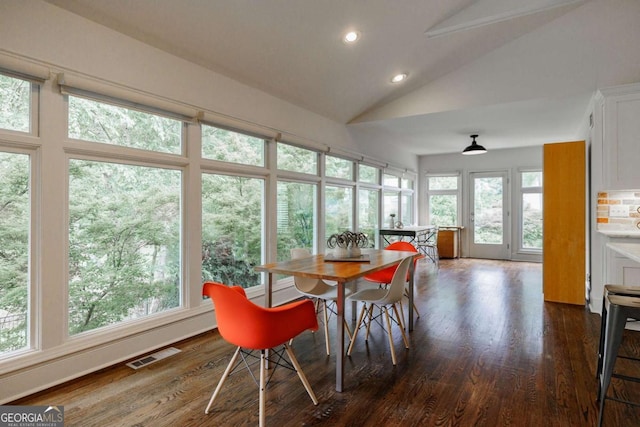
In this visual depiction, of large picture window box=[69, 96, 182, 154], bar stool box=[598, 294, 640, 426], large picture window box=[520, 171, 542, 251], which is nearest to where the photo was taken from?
bar stool box=[598, 294, 640, 426]

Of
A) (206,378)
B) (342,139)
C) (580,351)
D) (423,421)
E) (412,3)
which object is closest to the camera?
(423,421)

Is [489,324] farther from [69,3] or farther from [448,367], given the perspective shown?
[69,3]

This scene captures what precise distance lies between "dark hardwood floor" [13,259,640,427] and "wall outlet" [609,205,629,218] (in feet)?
4.59

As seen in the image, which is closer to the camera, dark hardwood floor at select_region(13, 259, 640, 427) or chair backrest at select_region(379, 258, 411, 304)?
dark hardwood floor at select_region(13, 259, 640, 427)

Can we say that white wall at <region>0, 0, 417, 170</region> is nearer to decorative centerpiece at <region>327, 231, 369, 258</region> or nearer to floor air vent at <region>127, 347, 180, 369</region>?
decorative centerpiece at <region>327, 231, 369, 258</region>

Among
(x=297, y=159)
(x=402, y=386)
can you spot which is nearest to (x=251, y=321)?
(x=402, y=386)

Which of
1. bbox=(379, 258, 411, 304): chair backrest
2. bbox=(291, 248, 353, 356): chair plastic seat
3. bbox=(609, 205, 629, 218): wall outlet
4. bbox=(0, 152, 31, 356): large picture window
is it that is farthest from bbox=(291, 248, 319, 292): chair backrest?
bbox=(609, 205, 629, 218): wall outlet

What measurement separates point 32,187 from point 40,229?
0.91 ft

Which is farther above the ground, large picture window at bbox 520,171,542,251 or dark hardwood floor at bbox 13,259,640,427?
large picture window at bbox 520,171,542,251

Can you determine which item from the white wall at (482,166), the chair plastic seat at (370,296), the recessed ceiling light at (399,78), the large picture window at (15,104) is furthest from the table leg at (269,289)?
the white wall at (482,166)

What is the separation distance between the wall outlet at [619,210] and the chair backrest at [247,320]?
4.22 m

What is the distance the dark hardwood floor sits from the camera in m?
2.03

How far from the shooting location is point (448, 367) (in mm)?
2676

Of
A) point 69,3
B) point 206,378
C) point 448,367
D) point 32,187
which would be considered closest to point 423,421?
point 448,367
